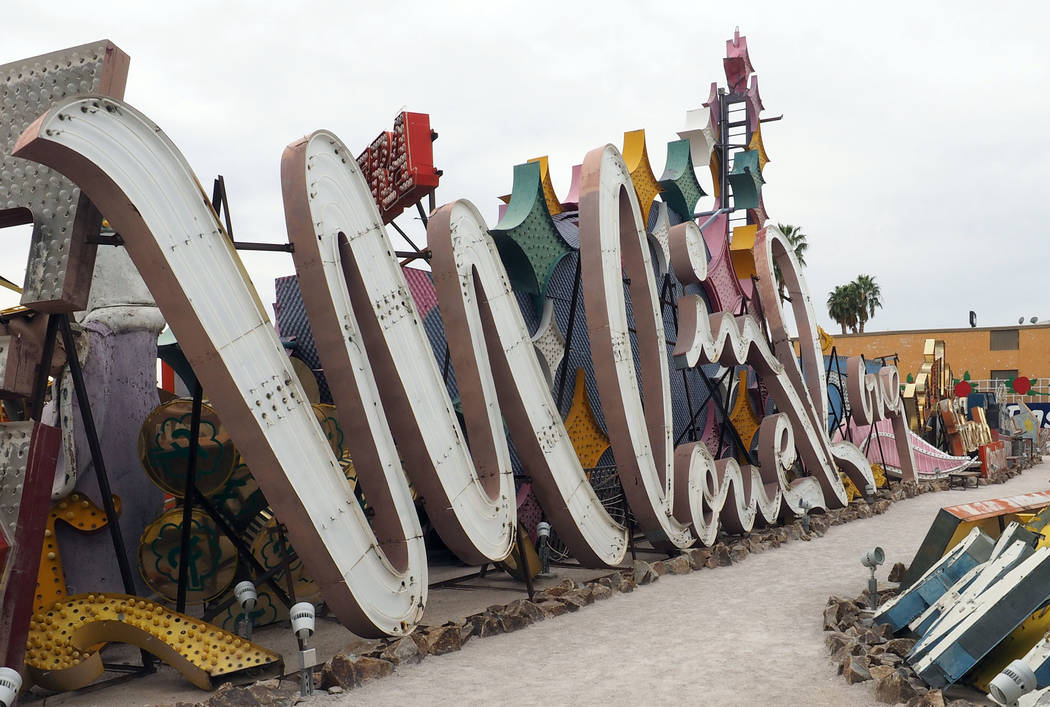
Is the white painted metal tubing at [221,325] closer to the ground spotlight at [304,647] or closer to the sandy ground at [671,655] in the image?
the ground spotlight at [304,647]

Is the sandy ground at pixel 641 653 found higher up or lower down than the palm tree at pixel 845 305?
lower down

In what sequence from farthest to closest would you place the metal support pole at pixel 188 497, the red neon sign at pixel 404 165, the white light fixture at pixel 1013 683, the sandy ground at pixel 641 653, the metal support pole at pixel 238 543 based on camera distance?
the red neon sign at pixel 404 165 → the metal support pole at pixel 238 543 → the metal support pole at pixel 188 497 → the sandy ground at pixel 641 653 → the white light fixture at pixel 1013 683

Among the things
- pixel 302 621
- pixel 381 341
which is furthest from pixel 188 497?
pixel 381 341

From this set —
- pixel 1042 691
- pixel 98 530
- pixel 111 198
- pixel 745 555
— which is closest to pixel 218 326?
pixel 111 198

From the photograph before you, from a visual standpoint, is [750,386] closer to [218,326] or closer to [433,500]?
[433,500]

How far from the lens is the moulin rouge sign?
619 cm

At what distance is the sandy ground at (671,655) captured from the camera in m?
6.42

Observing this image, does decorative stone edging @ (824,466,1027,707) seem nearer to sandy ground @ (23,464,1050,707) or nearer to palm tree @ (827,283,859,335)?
sandy ground @ (23,464,1050,707)

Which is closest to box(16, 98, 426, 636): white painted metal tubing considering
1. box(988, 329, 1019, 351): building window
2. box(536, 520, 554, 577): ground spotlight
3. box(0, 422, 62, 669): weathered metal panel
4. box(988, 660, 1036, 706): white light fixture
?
box(0, 422, 62, 669): weathered metal panel

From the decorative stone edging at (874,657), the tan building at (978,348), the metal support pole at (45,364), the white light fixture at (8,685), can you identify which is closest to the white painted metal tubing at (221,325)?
the metal support pole at (45,364)

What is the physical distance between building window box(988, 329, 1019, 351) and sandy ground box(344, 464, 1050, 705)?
4148 centimetres

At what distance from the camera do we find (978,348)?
47.9m

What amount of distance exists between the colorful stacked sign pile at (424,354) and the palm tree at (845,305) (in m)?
50.6

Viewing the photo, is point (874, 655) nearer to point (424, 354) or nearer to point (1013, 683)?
point (1013, 683)
